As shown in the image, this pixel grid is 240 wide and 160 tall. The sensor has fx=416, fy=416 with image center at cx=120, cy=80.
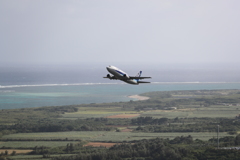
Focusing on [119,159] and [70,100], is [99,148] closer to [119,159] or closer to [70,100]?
[119,159]

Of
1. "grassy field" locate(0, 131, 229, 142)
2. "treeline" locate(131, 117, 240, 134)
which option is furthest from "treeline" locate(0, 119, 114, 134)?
"treeline" locate(131, 117, 240, 134)

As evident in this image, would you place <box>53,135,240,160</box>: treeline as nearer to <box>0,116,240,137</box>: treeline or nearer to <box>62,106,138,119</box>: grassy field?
<box>0,116,240,137</box>: treeline

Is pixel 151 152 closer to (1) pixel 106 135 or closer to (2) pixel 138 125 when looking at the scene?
(1) pixel 106 135

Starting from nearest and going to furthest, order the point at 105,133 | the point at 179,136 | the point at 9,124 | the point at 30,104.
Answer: the point at 179,136 < the point at 105,133 < the point at 9,124 < the point at 30,104

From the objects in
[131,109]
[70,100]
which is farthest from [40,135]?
[70,100]

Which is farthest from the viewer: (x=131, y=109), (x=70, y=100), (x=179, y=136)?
(x=70, y=100)

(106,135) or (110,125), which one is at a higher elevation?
(110,125)

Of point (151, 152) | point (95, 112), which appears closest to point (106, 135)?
point (151, 152)
